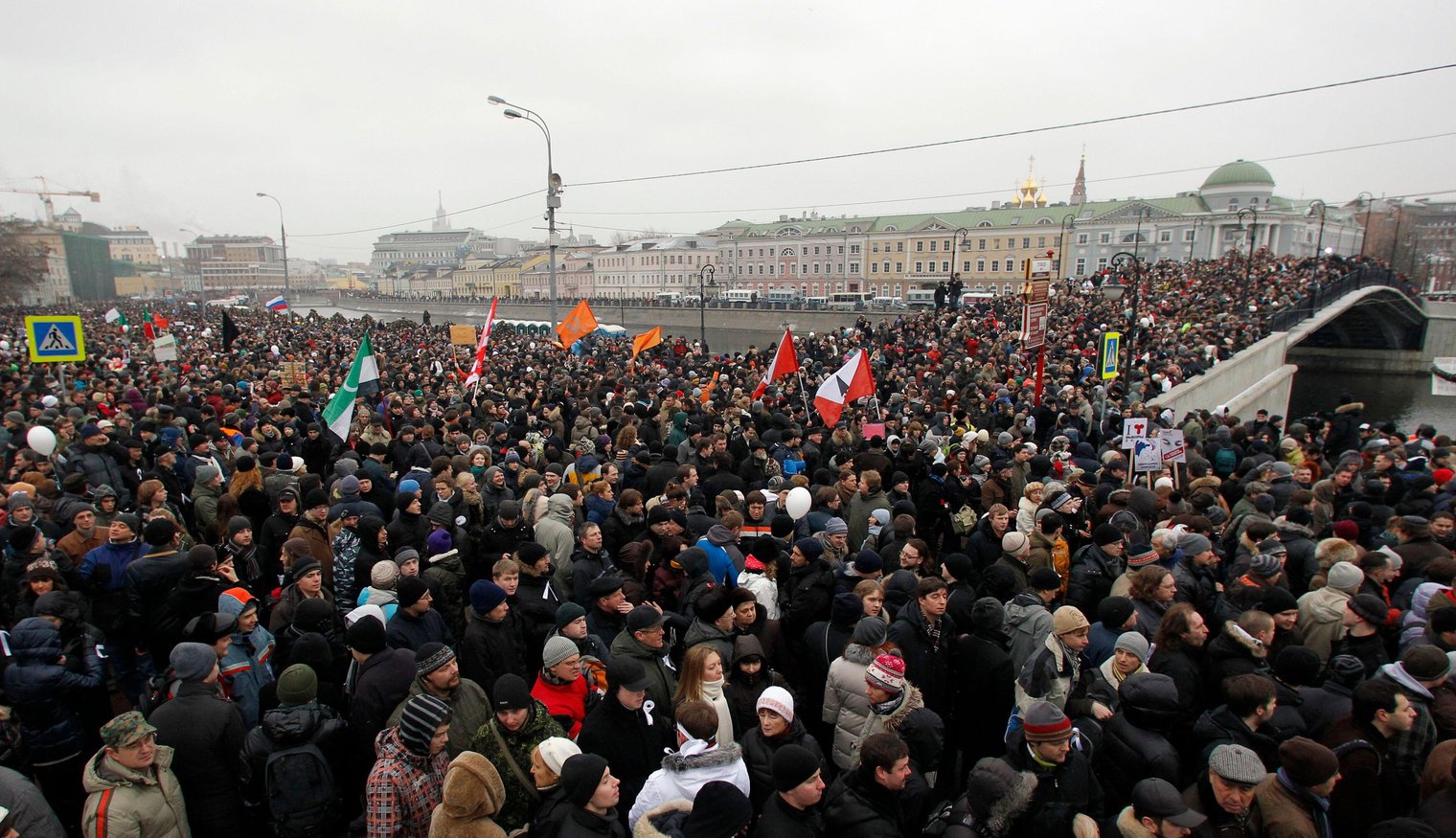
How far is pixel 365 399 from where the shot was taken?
14609 mm

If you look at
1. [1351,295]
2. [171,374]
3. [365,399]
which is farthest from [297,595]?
[1351,295]

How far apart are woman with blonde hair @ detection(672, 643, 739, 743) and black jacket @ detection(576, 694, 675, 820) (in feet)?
0.76

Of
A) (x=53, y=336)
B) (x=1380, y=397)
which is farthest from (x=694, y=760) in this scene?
(x=1380, y=397)

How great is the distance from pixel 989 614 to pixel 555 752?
234cm

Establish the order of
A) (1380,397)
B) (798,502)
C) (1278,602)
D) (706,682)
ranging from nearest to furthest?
(706,682) < (1278,602) < (798,502) < (1380,397)

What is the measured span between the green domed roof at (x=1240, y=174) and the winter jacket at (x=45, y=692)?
346 feet

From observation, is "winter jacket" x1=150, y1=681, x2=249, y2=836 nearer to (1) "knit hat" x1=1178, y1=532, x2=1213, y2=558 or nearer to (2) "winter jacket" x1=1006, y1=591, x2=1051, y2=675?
(2) "winter jacket" x1=1006, y1=591, x2=1051, y2=675

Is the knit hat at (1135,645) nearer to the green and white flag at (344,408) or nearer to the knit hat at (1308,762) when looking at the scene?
the knit hat at (1308,762)

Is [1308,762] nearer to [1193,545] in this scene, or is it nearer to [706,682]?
[706,682]

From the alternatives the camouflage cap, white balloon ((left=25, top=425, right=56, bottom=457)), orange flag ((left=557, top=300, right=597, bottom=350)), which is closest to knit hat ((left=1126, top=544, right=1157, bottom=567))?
the camouflage cap

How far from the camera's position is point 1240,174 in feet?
283

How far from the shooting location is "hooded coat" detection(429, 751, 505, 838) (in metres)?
2.75

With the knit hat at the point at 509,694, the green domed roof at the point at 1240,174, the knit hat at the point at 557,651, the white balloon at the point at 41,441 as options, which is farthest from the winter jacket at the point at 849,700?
the green domed roof at the point at 1240,174

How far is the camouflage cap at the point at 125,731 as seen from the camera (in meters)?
3.03
